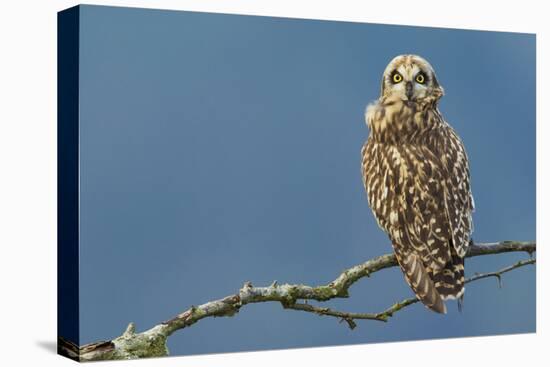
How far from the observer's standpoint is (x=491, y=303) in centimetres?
788

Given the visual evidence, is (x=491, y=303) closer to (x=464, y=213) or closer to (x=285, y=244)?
(x=464, y=213)

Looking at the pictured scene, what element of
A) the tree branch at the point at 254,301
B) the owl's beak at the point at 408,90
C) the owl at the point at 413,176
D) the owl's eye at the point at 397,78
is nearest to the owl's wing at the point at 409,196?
the owl at the point at 413,176

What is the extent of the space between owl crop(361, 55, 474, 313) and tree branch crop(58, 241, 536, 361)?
188mm

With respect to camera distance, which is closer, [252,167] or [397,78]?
[252,167]

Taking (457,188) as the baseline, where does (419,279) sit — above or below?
below

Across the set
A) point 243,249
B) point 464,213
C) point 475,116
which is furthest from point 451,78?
point 243,249

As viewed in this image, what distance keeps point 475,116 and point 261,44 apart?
1771 millimetres

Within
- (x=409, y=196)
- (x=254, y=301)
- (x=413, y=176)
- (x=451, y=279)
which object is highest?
(x=413, y=176)

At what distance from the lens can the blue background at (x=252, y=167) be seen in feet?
21.7

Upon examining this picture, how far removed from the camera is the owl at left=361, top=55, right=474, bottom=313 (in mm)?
7391

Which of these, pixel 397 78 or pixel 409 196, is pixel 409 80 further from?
pixel 409 196

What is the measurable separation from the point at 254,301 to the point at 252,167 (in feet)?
2.87

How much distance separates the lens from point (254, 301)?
7023mm

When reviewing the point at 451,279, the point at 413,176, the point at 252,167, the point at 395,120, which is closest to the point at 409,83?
the point at 395,120
